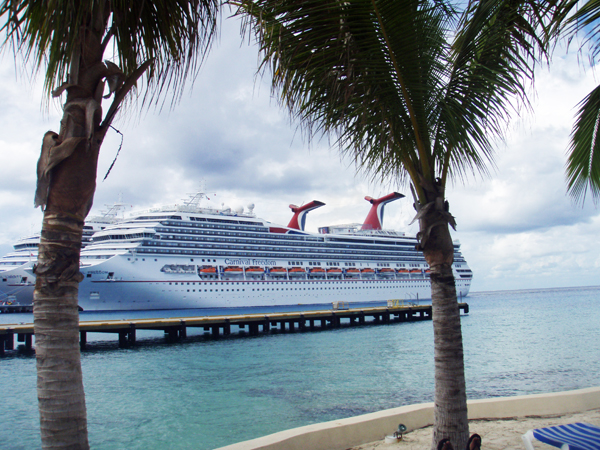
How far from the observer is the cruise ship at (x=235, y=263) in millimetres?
38562

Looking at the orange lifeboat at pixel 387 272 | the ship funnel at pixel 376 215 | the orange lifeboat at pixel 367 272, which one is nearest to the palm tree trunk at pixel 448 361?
the orange lifeboat at pixel 367 272

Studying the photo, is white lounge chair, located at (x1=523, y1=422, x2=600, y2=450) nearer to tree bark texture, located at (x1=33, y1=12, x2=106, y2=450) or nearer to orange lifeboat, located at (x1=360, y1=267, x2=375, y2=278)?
tree bark texture, located at (x1=33, y1=12, x2=106, y2=450)

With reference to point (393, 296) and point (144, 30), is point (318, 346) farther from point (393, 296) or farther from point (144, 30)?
point (393, 296)

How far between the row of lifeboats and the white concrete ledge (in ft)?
125

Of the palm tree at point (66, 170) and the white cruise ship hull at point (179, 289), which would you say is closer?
the palm tree at point (66, 170)

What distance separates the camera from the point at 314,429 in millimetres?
4836

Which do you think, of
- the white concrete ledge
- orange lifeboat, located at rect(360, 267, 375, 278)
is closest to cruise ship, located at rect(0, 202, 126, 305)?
orange lifeboat, located at rect(360, 267, 375, 278)

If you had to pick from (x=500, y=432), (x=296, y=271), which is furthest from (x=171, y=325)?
(x=296, y=271)

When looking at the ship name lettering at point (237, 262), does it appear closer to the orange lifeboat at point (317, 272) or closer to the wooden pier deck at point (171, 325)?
the orange lifeboat at point (317, 272)

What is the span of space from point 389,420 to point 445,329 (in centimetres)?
226

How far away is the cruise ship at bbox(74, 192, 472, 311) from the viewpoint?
38562 mm

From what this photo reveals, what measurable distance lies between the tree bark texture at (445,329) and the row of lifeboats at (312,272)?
131 ft

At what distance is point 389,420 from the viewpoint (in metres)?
5.39

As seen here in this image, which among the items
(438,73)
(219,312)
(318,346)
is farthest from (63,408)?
(219,312)
